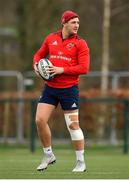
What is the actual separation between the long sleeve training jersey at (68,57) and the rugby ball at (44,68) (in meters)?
0.08

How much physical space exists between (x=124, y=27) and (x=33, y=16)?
341cm

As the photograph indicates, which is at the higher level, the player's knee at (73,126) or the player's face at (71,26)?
the player's face at (71,26)

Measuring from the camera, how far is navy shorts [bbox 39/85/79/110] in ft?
43.3

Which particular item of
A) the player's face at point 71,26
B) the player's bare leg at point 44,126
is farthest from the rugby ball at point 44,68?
the player's face at point 71,26

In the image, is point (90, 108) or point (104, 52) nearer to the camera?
point (90, 108)

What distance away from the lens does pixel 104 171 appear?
1373cm

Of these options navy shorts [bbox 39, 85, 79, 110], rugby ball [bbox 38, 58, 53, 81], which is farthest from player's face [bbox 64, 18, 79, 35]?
navy shorts [bbox 39, 85, 79, 110]

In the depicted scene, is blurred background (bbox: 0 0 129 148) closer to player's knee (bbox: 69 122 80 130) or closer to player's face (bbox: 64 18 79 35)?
player's knee (bbox: 69 122 80 130)

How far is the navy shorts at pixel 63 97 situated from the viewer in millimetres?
13203

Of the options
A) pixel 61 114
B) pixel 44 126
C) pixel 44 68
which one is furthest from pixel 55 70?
pixel 61 114

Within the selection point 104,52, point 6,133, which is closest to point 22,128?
point 6,133

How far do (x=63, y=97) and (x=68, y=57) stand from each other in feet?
1.94

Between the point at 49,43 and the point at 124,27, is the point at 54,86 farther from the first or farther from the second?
the point at 124,27

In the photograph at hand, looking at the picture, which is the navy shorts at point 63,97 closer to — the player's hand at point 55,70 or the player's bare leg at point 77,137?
the player's bare leg at point 77,137
